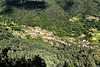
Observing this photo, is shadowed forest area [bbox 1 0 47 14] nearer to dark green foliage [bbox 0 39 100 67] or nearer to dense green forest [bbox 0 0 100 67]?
dense green forest [bbox 0 0 100 67]

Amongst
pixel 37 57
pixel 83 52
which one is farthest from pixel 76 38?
pixel 37 57

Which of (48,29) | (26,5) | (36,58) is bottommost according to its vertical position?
(48,29)

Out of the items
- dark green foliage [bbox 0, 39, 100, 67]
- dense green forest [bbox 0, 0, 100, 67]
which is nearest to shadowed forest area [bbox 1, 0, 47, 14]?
dense green forest [bbox 0, 0, 100, 67]

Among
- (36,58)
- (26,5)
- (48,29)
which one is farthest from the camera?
(26,5)

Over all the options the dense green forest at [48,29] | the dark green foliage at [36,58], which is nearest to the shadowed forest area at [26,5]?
the dense green forest at [48,29]

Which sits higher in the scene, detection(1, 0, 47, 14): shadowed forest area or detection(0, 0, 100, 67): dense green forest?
detection(1, 0, 47, 14): shadowed forest area

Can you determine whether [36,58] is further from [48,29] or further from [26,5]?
[26,5]

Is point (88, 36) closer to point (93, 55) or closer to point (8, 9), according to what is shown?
point (93, 55)

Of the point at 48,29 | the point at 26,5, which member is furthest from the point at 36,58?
the point at 26,5
